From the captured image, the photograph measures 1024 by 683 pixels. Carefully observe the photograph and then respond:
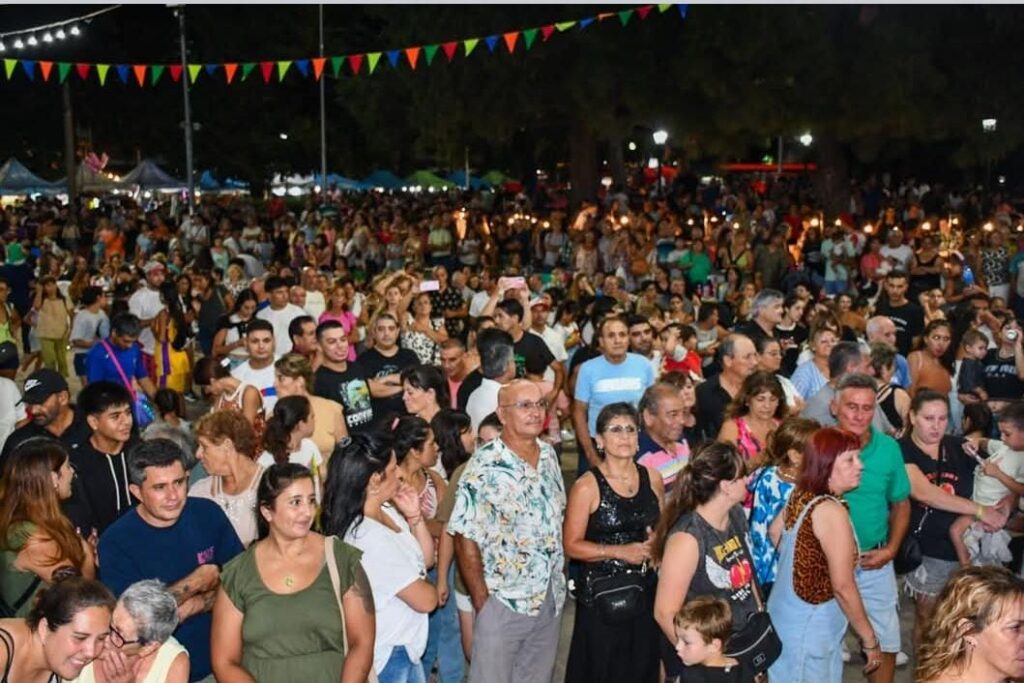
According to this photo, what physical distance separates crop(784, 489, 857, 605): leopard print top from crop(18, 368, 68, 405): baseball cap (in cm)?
391

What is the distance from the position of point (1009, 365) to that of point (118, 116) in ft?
132

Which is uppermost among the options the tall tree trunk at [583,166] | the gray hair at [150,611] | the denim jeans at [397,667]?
the tall tree trunk at [583,166]

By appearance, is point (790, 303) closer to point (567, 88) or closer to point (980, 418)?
point (980, 418)

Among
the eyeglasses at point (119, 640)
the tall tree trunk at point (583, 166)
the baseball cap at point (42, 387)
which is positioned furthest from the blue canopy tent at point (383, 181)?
the eyeglasses at point (119, 640)

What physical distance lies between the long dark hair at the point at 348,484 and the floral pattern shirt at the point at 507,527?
0.52 metres

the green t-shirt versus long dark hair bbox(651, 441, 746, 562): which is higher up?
long dark hair bbox(651, 441, 746, 562)

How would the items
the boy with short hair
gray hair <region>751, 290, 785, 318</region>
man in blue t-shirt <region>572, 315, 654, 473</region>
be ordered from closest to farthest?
the boy with short hair → man in blue t-shirt <region>572, 315, 654, 473</region> → gray hair <region>751, 290, 785, 318</region>

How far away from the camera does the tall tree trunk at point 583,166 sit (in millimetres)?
28641

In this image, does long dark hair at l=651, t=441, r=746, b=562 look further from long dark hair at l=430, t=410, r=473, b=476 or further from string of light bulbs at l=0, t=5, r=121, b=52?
string of light bulbs at l=0, t=5, r=121, b=52

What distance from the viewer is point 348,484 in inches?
177

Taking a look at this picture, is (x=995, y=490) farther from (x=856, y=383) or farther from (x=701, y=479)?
(x=701, y=479)

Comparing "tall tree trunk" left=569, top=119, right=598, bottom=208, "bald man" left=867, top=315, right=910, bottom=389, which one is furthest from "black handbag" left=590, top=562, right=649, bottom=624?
"tall tree trunk" left=569, top=119, right=598, bottom=208

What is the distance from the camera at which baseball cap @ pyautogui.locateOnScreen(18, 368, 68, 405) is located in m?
6.41

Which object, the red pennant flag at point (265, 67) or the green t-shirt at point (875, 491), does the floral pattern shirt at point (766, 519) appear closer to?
the green t-shirt at point (875, 491)
